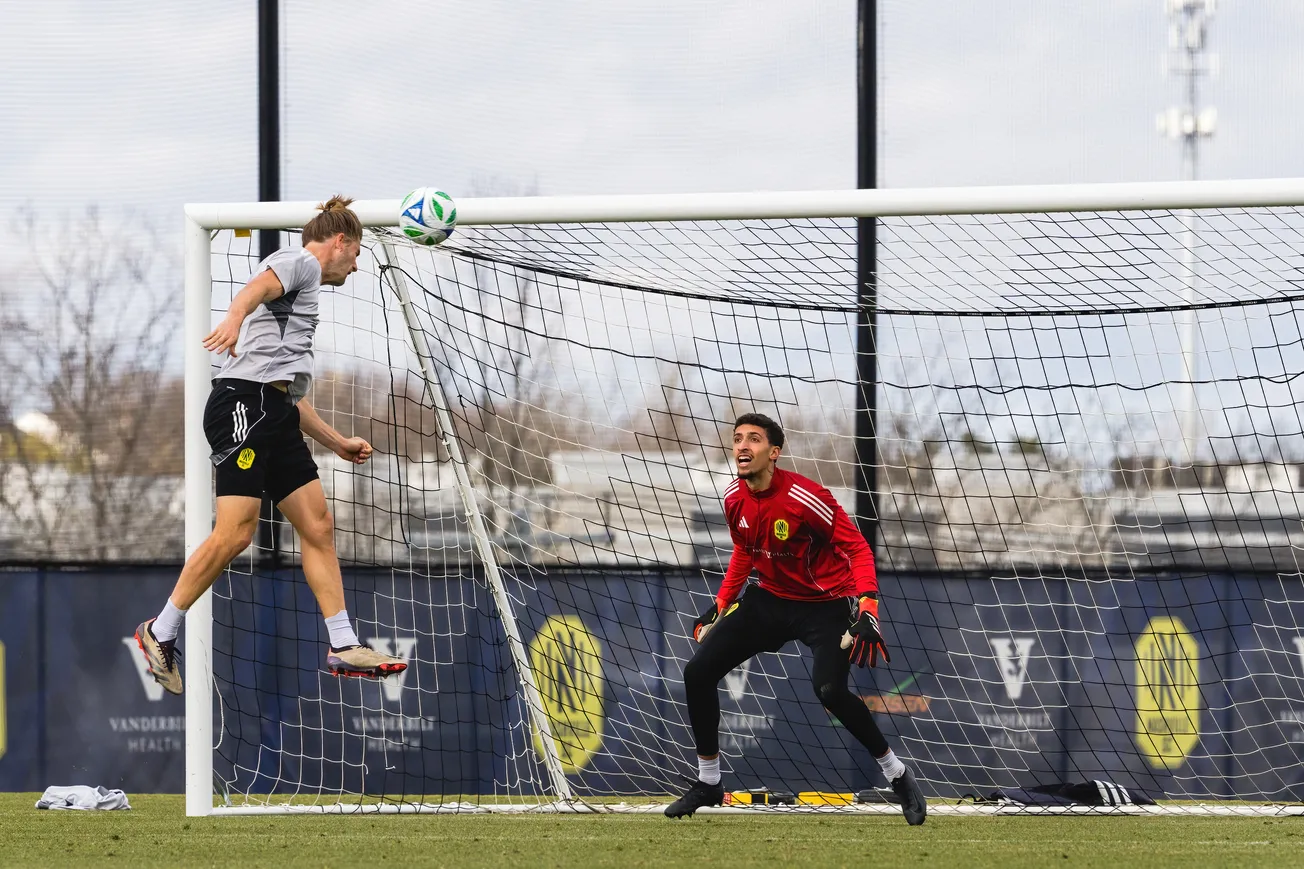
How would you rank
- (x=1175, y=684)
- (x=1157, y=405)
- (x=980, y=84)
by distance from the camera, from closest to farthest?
(x=1175, y=684), (x=1157, y=405), (x=980, y=84)

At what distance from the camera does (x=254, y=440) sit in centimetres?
481

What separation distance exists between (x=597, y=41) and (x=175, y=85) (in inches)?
115

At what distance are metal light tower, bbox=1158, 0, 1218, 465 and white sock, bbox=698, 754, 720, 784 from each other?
15.3 feet

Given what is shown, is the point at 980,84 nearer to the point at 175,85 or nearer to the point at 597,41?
the point at 597,41

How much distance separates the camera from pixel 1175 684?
26.2 ft

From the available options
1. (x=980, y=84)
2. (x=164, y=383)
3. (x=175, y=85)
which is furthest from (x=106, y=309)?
(x=980, y=84)

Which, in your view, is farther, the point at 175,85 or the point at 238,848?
the point at 175,85

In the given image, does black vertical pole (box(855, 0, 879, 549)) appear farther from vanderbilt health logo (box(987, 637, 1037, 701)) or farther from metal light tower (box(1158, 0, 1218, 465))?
metal light tower (box(1158, 0, 1218, 465))

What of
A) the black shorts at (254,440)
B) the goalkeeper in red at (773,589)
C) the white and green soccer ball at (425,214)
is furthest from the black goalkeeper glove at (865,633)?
the white and green soccer ball at (425,214)

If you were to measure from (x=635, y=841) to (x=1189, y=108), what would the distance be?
22.5 feet

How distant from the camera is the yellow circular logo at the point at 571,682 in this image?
7973 mm

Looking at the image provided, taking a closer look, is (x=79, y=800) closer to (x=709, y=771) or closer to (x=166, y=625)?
(x=166, y=625)

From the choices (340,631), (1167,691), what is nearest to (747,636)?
(340,631)

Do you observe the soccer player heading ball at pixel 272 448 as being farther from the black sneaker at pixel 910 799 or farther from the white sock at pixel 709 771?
the black sneaker at pixel 910 799
